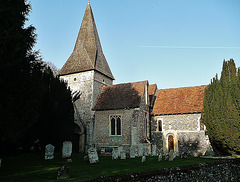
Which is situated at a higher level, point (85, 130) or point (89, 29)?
point (89, 29)

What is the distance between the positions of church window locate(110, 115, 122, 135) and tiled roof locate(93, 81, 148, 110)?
1069mm

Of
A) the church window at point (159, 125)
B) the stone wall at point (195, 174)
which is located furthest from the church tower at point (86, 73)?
the stone wall at point (195, 174)

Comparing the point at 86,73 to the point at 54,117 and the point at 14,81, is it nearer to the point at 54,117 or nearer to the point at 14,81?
the point at 54,117

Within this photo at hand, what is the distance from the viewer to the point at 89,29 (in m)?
27.6

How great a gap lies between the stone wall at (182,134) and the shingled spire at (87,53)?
31.0ft

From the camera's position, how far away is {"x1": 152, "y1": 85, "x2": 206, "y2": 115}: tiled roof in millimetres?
21544

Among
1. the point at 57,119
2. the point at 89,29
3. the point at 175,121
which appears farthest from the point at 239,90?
the point at 89,29

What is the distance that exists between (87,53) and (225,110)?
1648cm

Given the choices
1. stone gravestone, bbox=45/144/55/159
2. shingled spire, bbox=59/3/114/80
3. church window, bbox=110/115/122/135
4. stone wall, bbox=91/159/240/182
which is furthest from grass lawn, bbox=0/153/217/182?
shingled spire, bbox=59/3/114/80

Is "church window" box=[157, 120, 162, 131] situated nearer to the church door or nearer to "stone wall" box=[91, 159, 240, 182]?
the church door

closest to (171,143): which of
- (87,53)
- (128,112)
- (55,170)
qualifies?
(128,112)

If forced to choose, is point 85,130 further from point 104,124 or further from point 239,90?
point 239,90

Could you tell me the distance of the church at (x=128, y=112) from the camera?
2062 cm

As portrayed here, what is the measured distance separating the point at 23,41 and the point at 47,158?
7497mm
